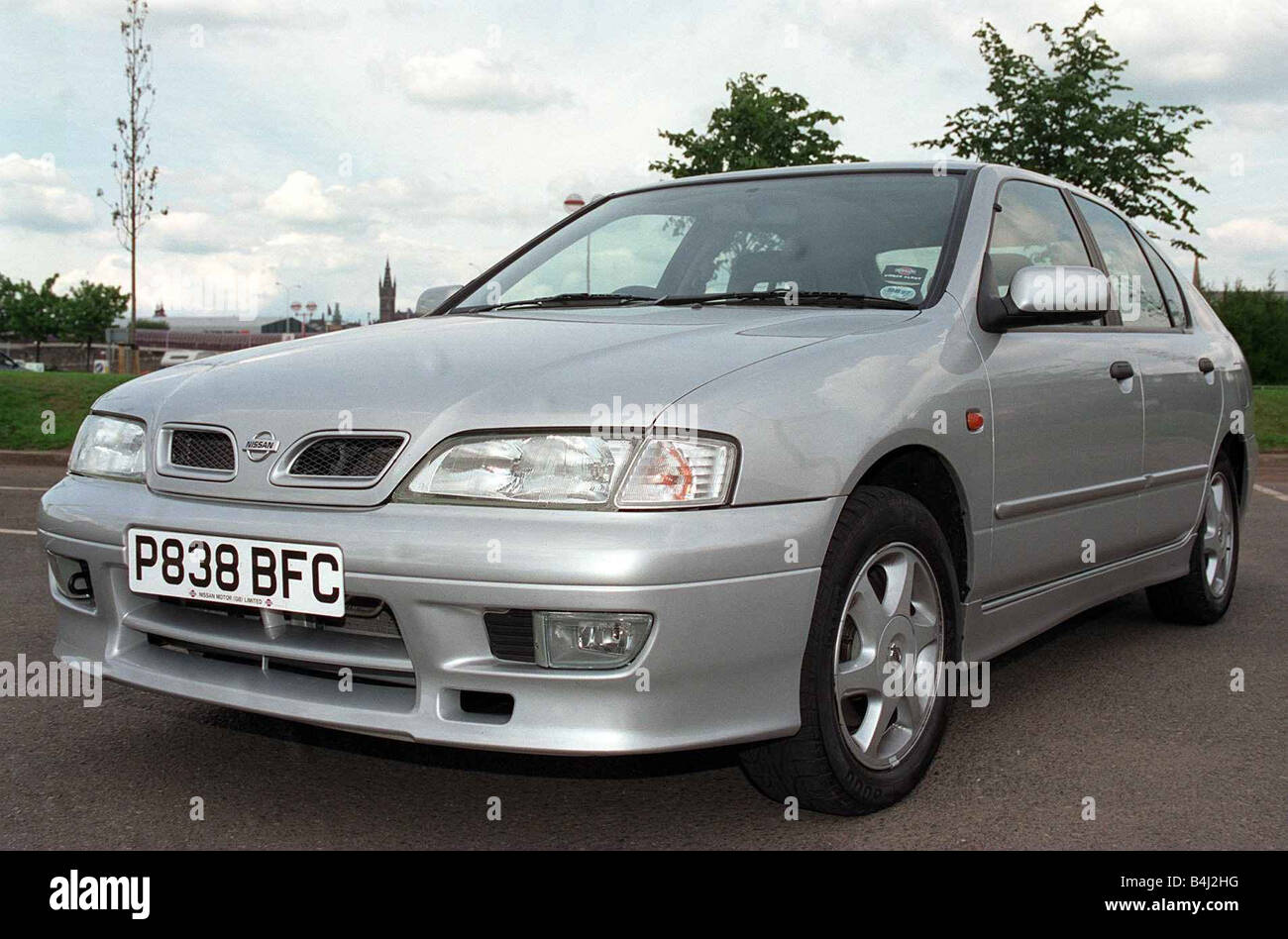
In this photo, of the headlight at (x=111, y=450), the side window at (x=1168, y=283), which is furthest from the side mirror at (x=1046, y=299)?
the headlight at (x=111, y=450)

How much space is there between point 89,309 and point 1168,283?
84.1 meters

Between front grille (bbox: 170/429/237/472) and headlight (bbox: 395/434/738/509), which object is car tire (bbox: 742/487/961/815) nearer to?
headlight (bbox: 395/434/738/509)

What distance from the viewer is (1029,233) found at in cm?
403

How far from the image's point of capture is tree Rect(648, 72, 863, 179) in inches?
841

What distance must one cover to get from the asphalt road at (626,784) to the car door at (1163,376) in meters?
0.67

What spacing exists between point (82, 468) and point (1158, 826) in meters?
2.65

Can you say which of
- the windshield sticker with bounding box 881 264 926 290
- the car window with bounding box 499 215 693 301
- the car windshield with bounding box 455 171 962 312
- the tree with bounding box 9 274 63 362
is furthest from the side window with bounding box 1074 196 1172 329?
the tree with bounding box 9 274 63 362

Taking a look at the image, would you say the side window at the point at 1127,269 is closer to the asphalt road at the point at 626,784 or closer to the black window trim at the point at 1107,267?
A: the black window trim at the point at 1107,267

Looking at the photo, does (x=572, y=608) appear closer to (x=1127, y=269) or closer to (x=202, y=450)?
(x=202, y=450)

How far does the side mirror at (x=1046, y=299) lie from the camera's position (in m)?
3.40

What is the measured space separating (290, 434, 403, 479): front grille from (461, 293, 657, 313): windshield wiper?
1236mm
